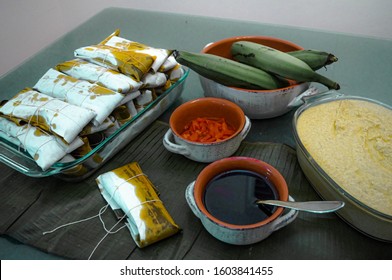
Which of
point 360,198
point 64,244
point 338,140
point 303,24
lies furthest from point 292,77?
point 303,24

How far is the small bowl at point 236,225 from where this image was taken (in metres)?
0.50

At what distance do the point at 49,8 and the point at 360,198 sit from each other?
156 cm

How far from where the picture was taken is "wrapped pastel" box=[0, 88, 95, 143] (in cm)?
61

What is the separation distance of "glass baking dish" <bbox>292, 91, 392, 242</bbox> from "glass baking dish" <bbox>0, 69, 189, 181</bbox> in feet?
0.94

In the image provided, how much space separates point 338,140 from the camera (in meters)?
0.62

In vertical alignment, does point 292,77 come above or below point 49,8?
above

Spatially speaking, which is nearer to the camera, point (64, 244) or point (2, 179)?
point (64, 244)

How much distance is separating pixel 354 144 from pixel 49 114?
0.51 m

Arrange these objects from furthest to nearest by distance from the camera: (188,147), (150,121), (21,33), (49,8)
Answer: (49,8) → (21,33) → (150,121) → (188,147)

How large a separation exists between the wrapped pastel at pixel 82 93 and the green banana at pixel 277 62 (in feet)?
0.89

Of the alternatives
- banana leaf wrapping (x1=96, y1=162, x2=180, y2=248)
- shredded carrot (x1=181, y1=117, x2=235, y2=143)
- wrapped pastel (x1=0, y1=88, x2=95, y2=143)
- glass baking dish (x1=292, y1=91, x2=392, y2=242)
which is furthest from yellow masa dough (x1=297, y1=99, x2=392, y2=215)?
wrapped pastel (x1=0, y1=88, x2=95, y2=143)

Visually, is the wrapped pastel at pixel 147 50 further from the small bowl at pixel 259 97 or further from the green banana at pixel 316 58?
the green banana at pixel 316 58

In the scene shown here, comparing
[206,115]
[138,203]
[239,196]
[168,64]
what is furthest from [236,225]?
[168,64]

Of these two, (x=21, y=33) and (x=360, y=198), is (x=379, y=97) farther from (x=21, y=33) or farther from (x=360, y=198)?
(x=21, y=33)
